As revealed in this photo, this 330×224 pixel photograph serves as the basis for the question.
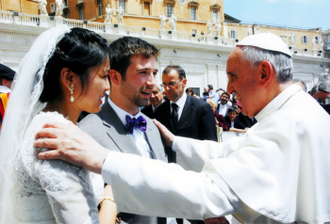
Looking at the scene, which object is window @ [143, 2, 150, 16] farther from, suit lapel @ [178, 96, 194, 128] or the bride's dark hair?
the bride's dark hair

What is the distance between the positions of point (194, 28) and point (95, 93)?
1388 inches

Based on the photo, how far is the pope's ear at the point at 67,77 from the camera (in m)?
1.68

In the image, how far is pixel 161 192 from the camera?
1.50m

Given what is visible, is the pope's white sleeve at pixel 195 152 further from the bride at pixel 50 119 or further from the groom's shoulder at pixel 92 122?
the bride at pixel 50 119

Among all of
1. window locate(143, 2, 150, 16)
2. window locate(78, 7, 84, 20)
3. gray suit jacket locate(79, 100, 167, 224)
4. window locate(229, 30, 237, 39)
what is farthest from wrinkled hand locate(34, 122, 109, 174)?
window locate(229, 30, 237, 39)

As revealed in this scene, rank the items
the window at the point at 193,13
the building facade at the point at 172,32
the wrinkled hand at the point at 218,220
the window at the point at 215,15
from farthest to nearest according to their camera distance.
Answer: the window at the point at 215,15
the window at the point at 193,13
the building facade at the point at 172,32
the wrinkled hand at the point at 218,220

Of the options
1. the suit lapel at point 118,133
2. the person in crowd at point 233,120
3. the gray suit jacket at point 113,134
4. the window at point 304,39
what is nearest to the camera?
the gray suit jacket at point 113,134

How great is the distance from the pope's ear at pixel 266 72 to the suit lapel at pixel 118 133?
1.09 meters

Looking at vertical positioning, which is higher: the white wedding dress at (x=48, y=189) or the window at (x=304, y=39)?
the window at (x=304, y=39)

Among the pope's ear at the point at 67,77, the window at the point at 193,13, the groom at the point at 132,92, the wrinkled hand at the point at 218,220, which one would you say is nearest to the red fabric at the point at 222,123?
the groom at the point at 132,92

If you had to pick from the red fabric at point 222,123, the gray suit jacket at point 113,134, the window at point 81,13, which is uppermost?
the window at point 81,13

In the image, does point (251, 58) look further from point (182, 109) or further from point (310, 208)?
point (182, 109)

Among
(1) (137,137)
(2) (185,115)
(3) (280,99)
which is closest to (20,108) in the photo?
(1) (137,137)

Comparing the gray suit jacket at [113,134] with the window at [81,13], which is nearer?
the gray suit jacket at [113,134]
